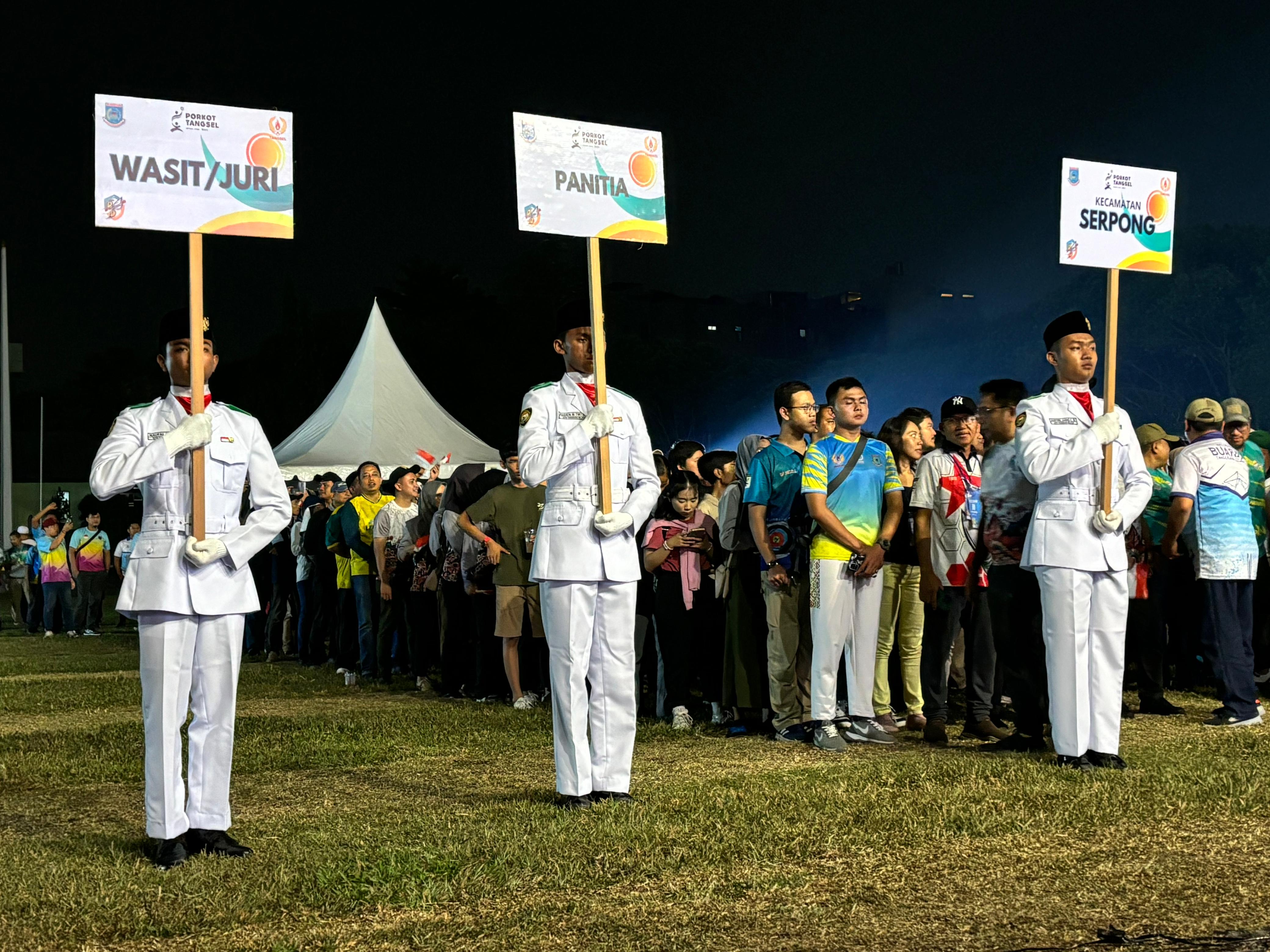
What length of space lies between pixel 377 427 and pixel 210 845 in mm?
20416

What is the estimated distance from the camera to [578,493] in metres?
7.19

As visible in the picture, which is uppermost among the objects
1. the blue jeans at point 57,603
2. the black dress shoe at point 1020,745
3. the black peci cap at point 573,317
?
the black peci cap at point 573,317

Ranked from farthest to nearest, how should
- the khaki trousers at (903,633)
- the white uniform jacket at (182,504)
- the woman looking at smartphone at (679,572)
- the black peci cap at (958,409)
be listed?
the woman looking at smartphone at (679,572) → the khaki trousers at (903,633) → the black peci cap at (958,409) → the white uniform jacket at (182,504)

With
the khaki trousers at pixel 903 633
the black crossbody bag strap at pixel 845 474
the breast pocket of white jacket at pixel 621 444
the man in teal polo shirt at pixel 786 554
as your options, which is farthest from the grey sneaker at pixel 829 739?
the breast pocket of white jacket at pixel 621 444

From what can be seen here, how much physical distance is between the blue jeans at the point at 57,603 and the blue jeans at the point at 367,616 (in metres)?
11.8

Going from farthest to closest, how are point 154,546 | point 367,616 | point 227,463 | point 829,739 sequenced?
point 367,616 < point 829,739 < point 227,463 < point 154,546

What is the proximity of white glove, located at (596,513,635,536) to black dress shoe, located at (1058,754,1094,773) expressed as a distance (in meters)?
2.66

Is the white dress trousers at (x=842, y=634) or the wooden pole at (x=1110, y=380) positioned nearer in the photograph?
the wooden pole at (x=1110, y=380)

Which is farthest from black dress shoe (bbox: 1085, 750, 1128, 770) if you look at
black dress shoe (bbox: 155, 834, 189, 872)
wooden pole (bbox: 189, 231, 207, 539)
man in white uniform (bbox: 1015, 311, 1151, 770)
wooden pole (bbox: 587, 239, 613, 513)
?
wooden pole (bbox: 189, 231, 207, 539)

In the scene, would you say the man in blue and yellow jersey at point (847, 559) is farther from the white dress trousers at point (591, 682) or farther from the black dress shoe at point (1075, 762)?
the white dress trousers at point (591, 682)

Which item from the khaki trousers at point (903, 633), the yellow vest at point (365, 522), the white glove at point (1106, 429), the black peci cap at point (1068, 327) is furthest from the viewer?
the yellow vest at point (365, 522)

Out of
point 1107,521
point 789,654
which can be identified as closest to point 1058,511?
point 1107,521

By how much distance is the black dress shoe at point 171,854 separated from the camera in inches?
233

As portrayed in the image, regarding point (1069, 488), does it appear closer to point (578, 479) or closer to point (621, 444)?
point (621, 444)
